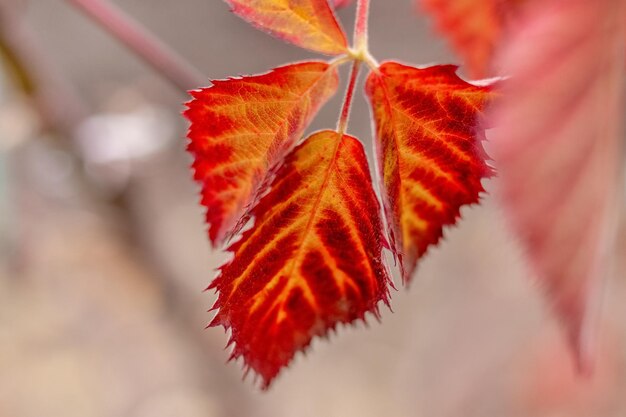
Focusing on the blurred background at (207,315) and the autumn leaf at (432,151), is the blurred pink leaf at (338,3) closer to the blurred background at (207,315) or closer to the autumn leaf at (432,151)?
the autumn leaf at (432,151)

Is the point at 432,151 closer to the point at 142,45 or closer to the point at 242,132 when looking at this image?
the point at 242,132

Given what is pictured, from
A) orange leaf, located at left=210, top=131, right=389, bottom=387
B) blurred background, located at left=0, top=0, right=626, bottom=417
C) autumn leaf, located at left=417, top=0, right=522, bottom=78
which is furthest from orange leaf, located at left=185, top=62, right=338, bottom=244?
blurred background, located at left=0, top=0, right=626, bottom=417

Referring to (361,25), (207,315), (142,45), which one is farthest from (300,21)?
(207,315)

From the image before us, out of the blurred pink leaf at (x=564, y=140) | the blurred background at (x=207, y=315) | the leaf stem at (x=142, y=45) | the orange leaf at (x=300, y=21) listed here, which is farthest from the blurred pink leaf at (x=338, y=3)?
the blurred background at (x=207, y=315)

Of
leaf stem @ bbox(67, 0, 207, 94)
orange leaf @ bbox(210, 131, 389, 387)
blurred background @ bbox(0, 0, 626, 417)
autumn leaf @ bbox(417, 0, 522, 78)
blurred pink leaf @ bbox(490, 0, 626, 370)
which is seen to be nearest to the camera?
blurred pink leaf @ bbox(490, 0, 626, 370)

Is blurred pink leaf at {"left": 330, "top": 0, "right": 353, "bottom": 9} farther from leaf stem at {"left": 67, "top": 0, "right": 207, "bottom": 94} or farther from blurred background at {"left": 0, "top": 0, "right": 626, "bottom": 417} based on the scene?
blurred background at {"left": 0, "top": 0, "right": 626, "bottom": 417}

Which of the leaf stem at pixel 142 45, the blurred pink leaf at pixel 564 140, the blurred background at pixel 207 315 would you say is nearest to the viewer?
the blurred pink leaf at pixel 564 140
